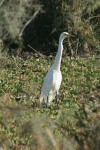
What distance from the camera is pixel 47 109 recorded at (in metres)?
3.72

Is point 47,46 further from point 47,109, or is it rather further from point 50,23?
point 47,109

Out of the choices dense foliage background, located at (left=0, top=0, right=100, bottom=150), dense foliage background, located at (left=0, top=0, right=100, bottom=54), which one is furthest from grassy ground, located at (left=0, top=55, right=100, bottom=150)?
dense foliage background, located at (left=0, top=0, right=100, bottom=54)

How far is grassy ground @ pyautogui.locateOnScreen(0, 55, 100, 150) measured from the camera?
1535 mm

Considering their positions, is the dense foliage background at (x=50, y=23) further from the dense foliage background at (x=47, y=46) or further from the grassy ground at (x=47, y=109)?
the grassy ground at (x=47, y=109)

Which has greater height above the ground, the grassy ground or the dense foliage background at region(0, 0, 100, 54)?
the dense foliage background at region(0, 0, 100, 54)

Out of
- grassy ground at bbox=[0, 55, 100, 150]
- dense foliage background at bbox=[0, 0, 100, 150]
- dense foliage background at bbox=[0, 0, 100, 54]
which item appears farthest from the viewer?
dense foliage background at bbox=[0, 0, 100, 54]

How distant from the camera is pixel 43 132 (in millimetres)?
1457

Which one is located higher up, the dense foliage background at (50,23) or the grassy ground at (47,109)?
the dense foliage background at (50,23)

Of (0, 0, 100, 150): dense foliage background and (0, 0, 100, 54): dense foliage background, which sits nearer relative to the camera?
(0, 0, 100, 150): dense foliage background

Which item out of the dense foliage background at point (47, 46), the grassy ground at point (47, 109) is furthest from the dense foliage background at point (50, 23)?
the grassy ground at point (47, 109)

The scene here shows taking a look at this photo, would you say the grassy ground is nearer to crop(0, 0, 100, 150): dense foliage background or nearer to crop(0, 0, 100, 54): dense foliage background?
crop(0, 0, 100, 150): dense foliage background

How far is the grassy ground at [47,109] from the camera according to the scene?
5.04 ft

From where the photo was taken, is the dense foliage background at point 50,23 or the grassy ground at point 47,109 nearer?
the grassy ground at point 47,109

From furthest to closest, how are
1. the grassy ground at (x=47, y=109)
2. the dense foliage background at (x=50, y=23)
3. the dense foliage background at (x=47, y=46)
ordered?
1. the dense foliage background at (x=50, y=23)
2. the dense foliage background at (x=47, y=46)
3. the grassy ground at (x=47, y=109)
